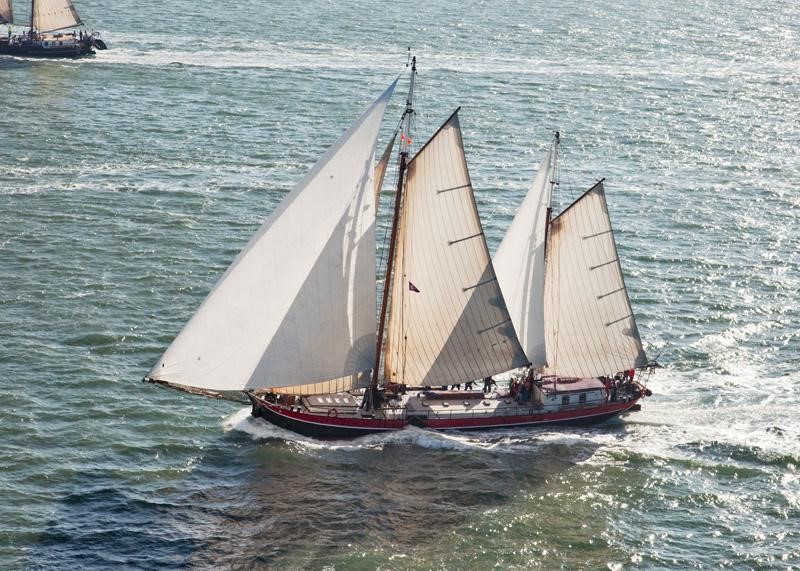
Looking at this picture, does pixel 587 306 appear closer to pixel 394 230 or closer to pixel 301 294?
pixel 394 230

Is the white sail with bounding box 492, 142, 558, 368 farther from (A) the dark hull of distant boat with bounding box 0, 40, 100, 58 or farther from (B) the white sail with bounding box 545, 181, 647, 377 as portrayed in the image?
(A) the dark hull of distant boat with bounding box 0, 40, 100, 58

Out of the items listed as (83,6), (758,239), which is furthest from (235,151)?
(83,6)

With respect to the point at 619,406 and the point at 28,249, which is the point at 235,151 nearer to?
the point at 28,249

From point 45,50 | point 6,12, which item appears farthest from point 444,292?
point 6,12

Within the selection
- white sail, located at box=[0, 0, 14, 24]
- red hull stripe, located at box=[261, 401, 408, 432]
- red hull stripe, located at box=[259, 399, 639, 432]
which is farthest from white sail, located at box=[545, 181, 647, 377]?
white sail, located at box=[0, 0, 14, 24]

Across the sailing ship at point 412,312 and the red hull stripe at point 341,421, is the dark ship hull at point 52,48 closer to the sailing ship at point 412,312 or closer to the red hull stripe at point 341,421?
the sailing ship at point 412,312

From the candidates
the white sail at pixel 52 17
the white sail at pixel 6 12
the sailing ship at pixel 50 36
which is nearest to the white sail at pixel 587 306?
the sailing ship at pixel 50 36
